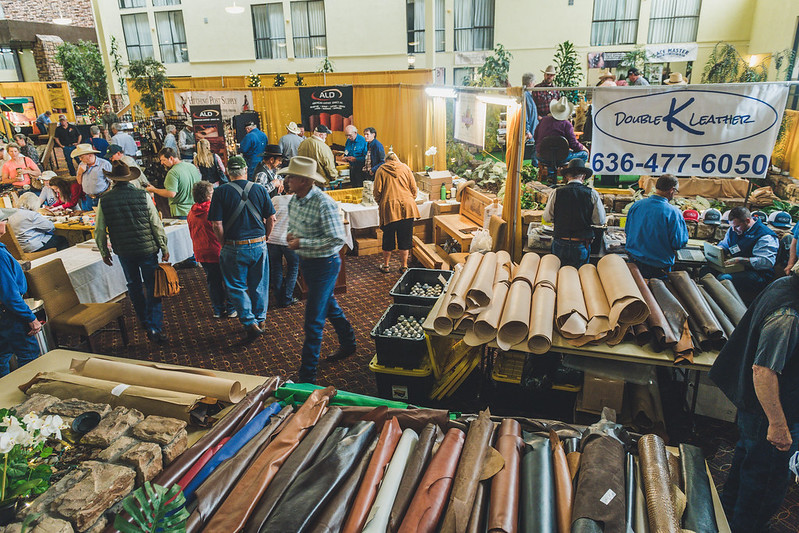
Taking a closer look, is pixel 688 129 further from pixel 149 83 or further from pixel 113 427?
pixel 149 83

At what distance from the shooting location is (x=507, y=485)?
1.99 m

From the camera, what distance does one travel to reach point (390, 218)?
6.47m

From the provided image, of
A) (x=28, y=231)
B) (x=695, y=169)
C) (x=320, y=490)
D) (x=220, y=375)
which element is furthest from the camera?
(x=28, y=231)

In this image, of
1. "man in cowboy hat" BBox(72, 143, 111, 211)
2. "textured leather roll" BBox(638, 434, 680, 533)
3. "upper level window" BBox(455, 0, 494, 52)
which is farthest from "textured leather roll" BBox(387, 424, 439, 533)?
"upper level window" BBox(455, 0, 494, 52)

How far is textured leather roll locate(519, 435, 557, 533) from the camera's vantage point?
1850mm

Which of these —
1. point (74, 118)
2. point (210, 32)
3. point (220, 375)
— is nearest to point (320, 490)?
point (220, 375)

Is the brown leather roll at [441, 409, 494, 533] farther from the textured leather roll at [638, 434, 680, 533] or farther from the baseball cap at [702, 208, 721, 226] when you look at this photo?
the baseball cap at [702, 208, 721, 226]

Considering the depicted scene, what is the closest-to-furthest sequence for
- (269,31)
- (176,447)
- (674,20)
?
(176,447)
(674,20)
(269,31)

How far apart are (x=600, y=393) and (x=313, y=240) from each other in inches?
97.5

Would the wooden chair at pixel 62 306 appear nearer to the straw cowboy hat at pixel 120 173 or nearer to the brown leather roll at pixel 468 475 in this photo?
the straw cowboy hat at pixel 120 173

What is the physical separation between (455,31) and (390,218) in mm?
15339

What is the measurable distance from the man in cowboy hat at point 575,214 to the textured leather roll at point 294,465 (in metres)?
3.24

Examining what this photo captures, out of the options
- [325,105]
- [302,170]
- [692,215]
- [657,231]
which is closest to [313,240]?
[302,170]

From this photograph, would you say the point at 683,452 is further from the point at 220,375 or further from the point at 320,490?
the point at 220,375
